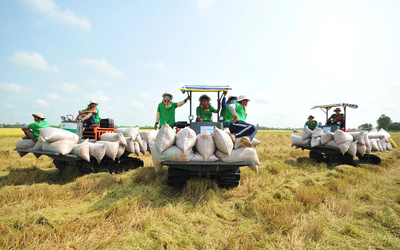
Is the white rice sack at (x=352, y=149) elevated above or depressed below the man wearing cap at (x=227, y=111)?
below

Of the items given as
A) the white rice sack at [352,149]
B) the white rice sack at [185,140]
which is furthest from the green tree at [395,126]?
the white rice sack at [185,140]

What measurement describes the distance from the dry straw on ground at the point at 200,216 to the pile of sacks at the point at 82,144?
841 mm

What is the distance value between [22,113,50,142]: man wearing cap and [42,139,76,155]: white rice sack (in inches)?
28.7

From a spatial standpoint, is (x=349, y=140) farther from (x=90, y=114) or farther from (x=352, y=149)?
(x=90, y=114)

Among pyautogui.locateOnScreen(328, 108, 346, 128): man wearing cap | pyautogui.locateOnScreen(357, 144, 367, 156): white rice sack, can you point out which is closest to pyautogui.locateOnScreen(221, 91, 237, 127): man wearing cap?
pyautogui.locateOnScreen(357, 144, 367, 156): white rice sack

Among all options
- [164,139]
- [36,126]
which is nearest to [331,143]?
[164,139]

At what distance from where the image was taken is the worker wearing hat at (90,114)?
6.32 metres

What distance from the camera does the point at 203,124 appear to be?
15.3ft

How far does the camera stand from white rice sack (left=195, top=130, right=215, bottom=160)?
3.58 m

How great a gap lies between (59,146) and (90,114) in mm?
1744

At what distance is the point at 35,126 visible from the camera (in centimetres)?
523

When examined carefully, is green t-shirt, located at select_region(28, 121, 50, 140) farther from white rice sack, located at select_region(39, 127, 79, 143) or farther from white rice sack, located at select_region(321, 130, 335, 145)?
white rice sack, located at select_region(321, 130, 335, 145)

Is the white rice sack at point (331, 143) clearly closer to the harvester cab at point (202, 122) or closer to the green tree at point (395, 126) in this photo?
the harvester cab at point (202, 122)

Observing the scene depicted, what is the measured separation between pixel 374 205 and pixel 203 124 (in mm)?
3390
